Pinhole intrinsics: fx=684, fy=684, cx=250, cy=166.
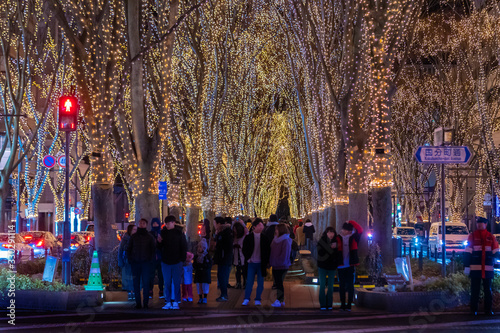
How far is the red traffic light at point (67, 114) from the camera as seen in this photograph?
15.0 m

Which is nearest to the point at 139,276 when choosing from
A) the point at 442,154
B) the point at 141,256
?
the point at 141,256

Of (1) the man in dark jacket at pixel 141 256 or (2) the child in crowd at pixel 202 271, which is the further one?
(2) the child in crowd at pixel 202 271

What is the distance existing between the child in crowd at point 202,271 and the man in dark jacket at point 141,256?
1304 mm

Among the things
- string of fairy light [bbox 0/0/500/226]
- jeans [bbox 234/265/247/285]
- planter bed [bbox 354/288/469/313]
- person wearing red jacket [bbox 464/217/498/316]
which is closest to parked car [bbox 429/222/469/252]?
string of fairy light [bbox 0/0/500/226]

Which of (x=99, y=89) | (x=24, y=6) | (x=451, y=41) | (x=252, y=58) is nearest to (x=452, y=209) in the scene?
(x=451, y=41)

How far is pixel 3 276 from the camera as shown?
14.5 meters

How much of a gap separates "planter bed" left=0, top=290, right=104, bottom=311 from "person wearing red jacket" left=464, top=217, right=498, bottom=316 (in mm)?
7488

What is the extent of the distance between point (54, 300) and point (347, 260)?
5.96 m

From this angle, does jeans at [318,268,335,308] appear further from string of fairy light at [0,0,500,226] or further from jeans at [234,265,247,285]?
string of fairy light at [0,0,500,226]

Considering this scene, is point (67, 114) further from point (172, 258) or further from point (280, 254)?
point (280, 254)

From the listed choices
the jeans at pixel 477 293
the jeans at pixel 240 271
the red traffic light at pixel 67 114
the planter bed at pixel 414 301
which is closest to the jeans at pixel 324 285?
the planter bed at pixel 414 301

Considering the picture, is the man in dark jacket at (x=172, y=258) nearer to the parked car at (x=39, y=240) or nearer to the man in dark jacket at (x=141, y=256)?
the man in dark jacket at (x=141, y=256)

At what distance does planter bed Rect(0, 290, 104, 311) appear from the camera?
45.3 ft

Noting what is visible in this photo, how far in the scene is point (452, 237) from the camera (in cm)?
3309
